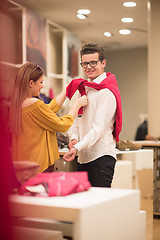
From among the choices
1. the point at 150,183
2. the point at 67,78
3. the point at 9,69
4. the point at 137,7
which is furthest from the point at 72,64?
the point at 9,69

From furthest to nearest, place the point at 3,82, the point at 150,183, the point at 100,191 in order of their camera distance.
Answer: the point at 150,183
the point at 100,191
the point at 3,82

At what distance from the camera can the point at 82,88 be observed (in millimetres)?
1776

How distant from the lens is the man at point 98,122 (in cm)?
165

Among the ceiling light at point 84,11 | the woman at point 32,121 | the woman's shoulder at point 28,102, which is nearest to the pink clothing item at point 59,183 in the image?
the woman at point 32,121

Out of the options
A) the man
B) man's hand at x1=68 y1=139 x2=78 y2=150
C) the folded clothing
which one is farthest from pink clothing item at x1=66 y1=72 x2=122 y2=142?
the folded clothing

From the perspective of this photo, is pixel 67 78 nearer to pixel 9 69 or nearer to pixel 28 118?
pixel 28 118

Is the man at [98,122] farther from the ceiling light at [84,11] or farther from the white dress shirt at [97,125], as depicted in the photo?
the ceiling light at [84,11]

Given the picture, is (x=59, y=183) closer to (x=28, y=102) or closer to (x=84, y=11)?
(x=28, y=102)

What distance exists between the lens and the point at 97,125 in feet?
5.39

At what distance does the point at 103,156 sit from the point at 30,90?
1.37ft

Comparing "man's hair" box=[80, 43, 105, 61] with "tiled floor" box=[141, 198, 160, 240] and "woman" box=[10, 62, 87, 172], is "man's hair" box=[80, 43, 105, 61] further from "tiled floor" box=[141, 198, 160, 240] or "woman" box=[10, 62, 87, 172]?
"tiled floor" box=[141, 198, 160, 240]

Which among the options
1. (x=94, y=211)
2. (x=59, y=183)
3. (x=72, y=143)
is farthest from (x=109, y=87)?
(x=94, y=211)

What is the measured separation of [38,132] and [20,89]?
189 mm

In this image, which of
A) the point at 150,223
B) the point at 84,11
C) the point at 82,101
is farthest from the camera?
the point at 84,11
